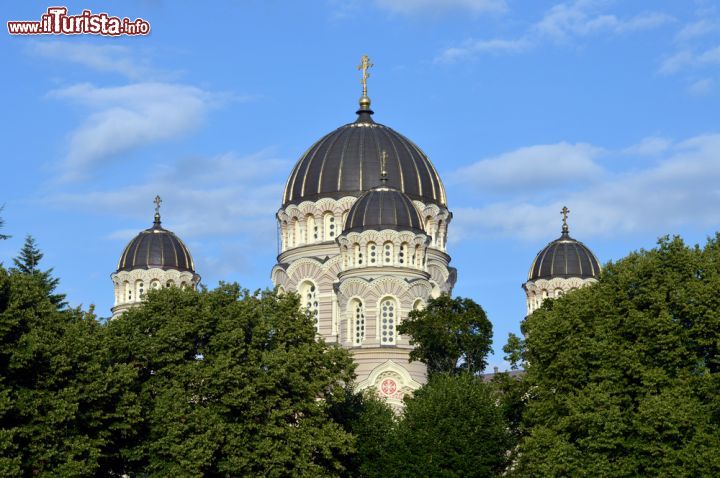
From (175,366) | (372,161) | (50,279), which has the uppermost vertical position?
(372,161)

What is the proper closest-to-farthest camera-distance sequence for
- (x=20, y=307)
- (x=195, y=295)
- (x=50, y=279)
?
(x=20, y=307) < (x=195, y=295) < (x=50, y=279)

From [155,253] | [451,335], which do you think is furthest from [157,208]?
[451,335]

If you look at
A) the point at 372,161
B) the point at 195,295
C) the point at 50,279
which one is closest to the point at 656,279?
the point at 195,295

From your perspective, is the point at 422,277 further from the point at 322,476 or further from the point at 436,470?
the point at 322,476

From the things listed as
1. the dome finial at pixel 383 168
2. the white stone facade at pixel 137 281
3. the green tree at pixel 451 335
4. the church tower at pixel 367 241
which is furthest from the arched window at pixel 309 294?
the green tree at pixel 451 335

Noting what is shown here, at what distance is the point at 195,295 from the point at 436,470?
38.0 feet

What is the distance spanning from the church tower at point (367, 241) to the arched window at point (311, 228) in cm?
6

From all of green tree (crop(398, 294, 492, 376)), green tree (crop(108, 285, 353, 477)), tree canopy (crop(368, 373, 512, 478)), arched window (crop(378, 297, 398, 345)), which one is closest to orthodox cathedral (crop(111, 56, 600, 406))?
arched window (crop(378, 297, 398, 345))

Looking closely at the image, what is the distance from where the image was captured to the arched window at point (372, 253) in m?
72.2

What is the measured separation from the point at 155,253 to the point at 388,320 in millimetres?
20575

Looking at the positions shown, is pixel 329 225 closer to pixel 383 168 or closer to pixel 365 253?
pixel 383 168

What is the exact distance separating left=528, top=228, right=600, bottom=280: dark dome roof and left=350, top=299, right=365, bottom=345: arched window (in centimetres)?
1765

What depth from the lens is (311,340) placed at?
51.1m

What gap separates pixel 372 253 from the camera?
72375 millimetres
